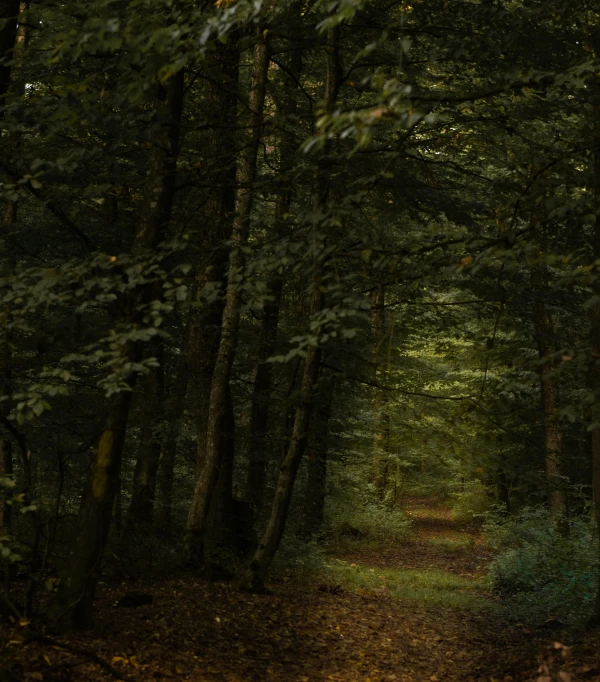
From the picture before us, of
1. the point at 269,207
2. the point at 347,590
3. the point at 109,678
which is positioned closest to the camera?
the point at 109,678

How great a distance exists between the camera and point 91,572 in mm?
6859

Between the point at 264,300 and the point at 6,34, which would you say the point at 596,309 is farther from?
the point at 6,34

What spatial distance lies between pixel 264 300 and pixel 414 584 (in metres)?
10.7

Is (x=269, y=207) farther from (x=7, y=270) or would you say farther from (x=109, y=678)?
(x=109, y=678)

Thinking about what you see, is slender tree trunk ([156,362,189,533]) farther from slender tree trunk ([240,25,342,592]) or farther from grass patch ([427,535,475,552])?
grass patch ([427,535,475,552])

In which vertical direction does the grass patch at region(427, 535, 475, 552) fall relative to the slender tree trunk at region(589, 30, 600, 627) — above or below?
below

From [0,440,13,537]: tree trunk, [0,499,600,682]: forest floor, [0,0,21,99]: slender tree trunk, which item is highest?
[0,0,21,99]: slender tree trunk

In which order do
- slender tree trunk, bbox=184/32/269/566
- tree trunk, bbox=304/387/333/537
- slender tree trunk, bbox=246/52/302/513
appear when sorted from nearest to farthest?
slender tree trunk, bbox=184/32/269/566, slender tree trunk, bbox=246/52/302/513, tree trunk, bbox=304/387/333/537

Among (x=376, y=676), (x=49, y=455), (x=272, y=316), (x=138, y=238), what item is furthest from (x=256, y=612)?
(x=272, y=316)

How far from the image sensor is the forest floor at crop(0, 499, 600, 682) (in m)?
6.77

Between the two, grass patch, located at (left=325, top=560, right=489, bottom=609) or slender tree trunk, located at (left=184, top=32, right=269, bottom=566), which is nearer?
slender tree trunk, located at (left=184, top=32, right=269, bottom=566)

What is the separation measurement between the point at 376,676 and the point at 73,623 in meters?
3.23

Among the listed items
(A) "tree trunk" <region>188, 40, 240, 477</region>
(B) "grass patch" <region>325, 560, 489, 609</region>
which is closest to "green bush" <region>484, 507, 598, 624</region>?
(B) "grass patch" <region>325, 560, 489, 609</region>

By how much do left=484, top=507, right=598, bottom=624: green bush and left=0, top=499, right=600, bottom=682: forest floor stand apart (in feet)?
1.59
